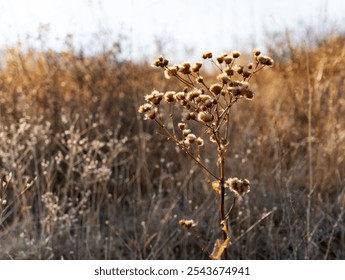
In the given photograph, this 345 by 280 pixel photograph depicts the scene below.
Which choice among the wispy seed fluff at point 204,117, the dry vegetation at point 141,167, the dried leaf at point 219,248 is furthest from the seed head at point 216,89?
the dry vegetation at point 141,167

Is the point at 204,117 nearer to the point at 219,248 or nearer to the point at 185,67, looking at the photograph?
the point at 185,67

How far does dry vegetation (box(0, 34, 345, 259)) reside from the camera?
2.49 metres

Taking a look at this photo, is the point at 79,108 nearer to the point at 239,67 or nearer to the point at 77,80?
the point at 77,80

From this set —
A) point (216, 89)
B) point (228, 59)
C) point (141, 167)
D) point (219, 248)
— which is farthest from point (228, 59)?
point (141, 167)

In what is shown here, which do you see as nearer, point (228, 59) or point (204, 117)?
point (204, 117)

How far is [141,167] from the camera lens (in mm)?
3252

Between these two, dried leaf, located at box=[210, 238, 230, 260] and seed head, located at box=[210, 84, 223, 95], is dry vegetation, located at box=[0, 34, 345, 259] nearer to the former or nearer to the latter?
dried leaf, located at box=[210, 238, 230, 260]

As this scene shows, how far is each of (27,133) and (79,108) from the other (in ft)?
1.41

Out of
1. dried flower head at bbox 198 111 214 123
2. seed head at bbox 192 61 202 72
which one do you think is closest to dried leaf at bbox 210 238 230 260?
dried flower head at bbox 198 111 214 123

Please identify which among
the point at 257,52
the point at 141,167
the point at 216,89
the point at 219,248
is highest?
the point at 257,52

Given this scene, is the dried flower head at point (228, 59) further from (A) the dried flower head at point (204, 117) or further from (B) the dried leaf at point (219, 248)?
(B) the dried leaf at point (219, 248)

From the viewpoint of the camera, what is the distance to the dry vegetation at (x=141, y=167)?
2490 mm
